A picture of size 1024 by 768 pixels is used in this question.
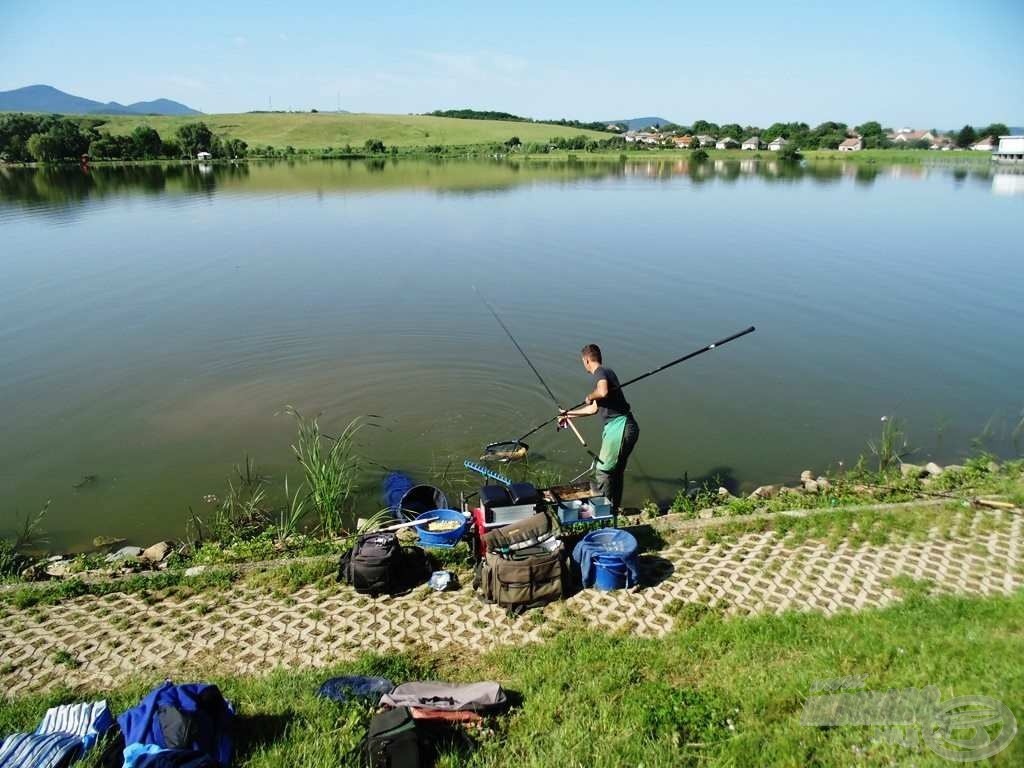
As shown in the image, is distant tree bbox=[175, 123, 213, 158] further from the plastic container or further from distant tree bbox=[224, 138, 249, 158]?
the plastic container

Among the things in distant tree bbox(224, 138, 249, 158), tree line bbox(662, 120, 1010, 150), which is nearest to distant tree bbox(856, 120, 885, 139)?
tree line bbox(662, 120, 1010, 150)

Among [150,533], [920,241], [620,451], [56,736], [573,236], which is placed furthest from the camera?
[573,236]

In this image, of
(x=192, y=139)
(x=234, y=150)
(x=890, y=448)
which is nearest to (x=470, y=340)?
(x=890, y=448)

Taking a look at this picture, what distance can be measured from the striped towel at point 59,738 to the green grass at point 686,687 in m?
0.42

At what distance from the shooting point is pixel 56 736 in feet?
13.2

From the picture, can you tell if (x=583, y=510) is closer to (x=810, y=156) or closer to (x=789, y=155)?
(x=789, y=155)

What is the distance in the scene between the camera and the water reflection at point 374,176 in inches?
1836

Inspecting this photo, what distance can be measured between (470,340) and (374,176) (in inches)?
1944

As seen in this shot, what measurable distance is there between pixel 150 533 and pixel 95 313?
1184 cm

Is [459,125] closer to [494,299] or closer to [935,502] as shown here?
[494,299]

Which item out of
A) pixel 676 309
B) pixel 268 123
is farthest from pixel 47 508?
pixel 268 123

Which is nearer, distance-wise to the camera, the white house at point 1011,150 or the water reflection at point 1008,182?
the water reflection at point 1008,182

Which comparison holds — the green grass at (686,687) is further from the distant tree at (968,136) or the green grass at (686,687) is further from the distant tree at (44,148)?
the distant tree at (968,136)

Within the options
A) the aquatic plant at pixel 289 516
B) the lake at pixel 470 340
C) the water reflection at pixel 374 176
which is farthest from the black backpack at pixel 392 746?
the water reflection at pixel 374 176
